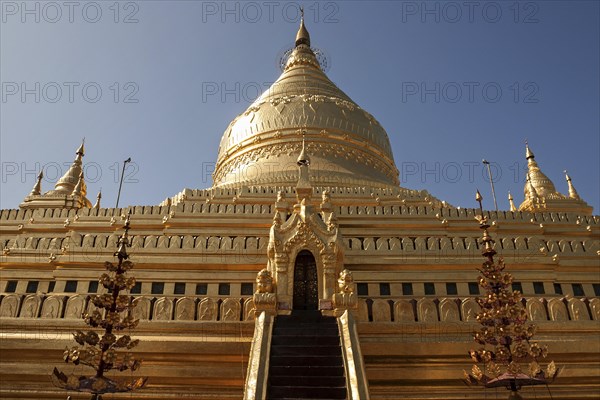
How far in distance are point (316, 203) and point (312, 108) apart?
36.5 feet

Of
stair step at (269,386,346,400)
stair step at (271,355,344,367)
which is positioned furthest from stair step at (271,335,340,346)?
stair step at (269,386,346,400)

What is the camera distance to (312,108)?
106 feet

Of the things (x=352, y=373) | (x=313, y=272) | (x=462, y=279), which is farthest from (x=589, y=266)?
(x=352, y=373)

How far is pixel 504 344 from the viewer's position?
1077cm

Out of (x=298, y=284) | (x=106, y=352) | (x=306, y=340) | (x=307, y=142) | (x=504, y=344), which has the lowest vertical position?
(x=106, y=352)

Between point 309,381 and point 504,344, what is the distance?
4055 millimetres

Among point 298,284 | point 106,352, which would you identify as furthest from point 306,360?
point 106,352

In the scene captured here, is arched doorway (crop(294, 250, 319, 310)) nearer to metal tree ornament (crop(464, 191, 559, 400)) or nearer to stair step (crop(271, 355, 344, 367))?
stair step (crop(271, 355, 344, 367))

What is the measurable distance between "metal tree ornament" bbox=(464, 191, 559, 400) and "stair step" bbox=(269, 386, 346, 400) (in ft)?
9.36

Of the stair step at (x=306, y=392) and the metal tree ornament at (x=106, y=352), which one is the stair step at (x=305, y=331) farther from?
the metal tree ornament at (x=106, y=352)

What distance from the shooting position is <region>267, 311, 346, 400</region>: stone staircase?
10.3 metres

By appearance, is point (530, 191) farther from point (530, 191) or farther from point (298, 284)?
point (298, 284)

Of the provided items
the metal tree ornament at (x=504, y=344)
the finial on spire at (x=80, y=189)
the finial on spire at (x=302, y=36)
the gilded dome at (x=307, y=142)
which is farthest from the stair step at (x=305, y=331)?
the finial on spire at (x=302, y=36)

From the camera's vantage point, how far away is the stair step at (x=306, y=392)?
33.4ft
